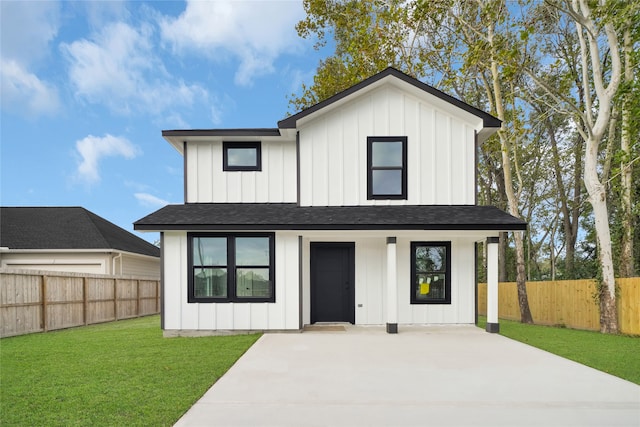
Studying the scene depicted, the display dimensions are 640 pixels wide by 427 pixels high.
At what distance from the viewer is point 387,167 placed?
1062 cm

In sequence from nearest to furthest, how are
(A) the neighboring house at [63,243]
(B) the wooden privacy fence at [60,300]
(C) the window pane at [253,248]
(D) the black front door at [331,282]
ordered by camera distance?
(C) the window pane at [253,248] → (B) the wooden privacy fence at [60,300] → (D) the black front door at [331,282] → (A) the neighboring house at [63,243]

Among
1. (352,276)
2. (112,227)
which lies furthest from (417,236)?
(112,227)

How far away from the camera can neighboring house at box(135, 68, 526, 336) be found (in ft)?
32.4

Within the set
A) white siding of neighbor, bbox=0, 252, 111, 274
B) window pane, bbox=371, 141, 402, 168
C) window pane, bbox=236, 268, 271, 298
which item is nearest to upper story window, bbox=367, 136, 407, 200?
window pane, bbox=371, 141, 402, 168

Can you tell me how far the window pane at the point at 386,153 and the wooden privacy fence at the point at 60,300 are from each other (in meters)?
9.51

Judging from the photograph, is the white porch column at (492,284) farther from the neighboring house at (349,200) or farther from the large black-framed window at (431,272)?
the large black-framed window at (431,272)

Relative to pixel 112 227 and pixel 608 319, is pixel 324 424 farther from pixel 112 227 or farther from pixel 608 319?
pixel 112 227

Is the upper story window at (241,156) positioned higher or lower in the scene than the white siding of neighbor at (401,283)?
higher

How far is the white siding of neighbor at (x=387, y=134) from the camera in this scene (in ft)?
34.9

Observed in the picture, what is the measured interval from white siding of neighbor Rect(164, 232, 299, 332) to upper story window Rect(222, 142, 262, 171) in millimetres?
2503

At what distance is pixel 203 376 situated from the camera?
226 inches

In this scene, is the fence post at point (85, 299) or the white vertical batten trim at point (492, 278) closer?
the white vertical batten trim at point (492, 278)

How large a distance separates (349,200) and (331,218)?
1121 mm

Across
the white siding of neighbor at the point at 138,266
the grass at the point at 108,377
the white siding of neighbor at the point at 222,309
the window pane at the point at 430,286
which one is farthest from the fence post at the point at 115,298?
the window pane at the point at 430,286
